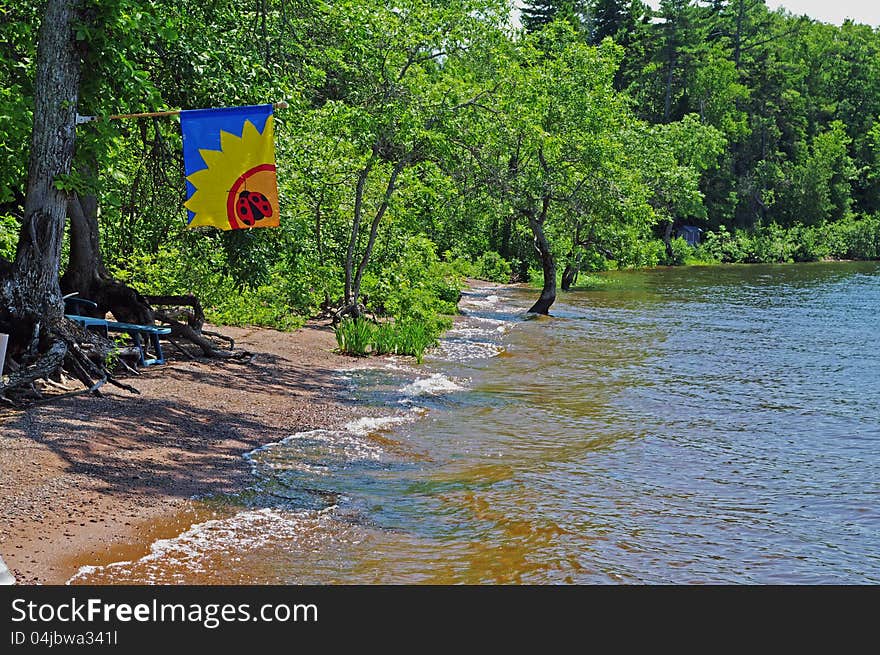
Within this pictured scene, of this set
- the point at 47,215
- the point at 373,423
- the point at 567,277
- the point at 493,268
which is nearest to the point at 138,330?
the point at 47,215

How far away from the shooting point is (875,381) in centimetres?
1903

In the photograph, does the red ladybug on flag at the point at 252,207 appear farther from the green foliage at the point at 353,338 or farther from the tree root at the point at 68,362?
the green foliage at the point at 353,338

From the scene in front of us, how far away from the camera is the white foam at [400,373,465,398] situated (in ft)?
51.3

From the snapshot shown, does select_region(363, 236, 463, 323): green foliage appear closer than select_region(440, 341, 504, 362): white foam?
No

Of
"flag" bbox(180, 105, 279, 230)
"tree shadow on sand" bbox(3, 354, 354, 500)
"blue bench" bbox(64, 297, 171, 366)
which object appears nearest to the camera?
"tree shadow on sand" bbox(3, 354, 354, 500)

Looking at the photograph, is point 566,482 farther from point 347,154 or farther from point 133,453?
point 347,154

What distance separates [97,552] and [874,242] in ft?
257

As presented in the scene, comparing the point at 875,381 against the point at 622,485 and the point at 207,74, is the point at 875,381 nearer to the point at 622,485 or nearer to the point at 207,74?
the point at 622,485

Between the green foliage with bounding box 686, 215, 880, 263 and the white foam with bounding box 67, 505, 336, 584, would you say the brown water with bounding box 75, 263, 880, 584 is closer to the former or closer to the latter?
the white foam with bounding box 67, 505, 336, 584

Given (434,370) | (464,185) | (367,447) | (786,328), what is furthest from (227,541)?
(786,328)

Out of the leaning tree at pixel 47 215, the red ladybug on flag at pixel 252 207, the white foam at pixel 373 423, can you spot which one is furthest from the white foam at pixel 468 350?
the leaning tree at pixel 47 215

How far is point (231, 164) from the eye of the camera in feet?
36.6

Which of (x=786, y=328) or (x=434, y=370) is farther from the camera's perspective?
(x=786, y=328)

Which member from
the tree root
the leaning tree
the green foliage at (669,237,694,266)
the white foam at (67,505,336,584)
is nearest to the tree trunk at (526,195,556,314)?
the tree root
